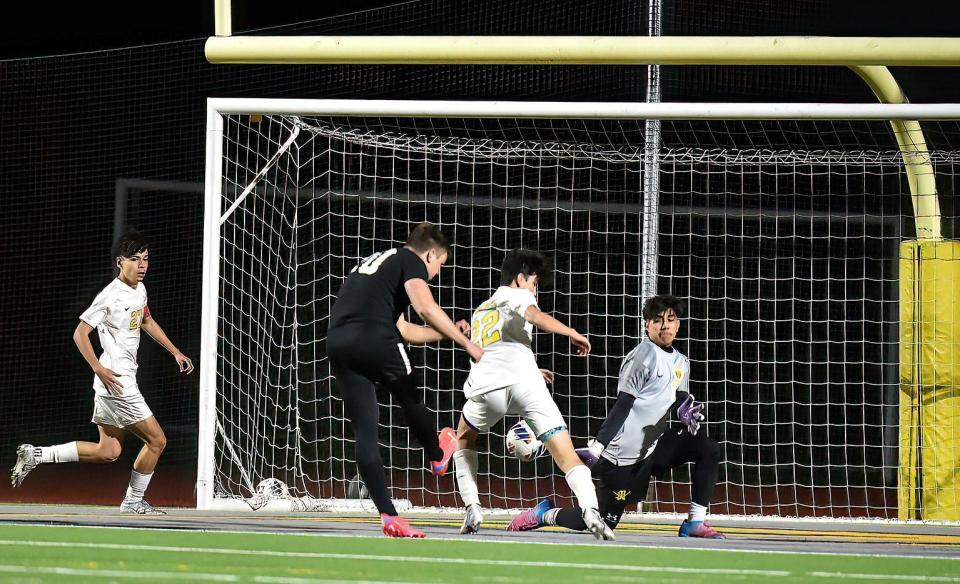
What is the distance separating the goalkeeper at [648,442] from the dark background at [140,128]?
813 cm

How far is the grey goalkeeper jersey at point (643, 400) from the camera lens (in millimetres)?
6383

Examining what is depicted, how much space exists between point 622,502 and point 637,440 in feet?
1.10

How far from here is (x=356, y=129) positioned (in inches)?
422

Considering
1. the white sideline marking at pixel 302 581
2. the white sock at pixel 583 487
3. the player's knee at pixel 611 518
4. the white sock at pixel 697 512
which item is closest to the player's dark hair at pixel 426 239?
the white sock at pixel 583 487

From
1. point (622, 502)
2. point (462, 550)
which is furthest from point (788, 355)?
point (462, 550)

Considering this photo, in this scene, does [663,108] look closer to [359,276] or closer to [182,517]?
[359,276]

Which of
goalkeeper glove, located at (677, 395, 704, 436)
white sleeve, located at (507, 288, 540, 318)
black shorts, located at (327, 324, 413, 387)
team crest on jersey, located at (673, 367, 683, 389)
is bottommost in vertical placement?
goalkeeper glove, located at (677, 395, 704, 436)

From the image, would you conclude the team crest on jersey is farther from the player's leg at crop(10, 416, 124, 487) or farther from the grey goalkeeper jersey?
the player's leg at crop(10, 416, 124, 487)

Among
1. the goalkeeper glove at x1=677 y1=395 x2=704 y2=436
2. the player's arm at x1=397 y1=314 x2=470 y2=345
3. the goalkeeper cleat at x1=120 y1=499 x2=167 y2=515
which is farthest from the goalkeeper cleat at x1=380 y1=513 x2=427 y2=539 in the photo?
the goalkeeper cleat at x1=120 y1=499 x2=167 y2=515

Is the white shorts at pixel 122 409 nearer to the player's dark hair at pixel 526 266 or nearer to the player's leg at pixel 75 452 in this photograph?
the player's leg at pixel 75 452

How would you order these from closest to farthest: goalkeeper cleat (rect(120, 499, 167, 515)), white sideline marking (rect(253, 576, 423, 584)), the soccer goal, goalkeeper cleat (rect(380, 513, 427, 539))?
white sideline marking (rect(253, 576, 423, 584))
goalkeeper cleat (rect(380, 513, 427, 539))
goalkeeper cleat (rect(120, 499, 167, 515))
the soccer goal

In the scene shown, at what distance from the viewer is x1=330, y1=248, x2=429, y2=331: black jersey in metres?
5.81

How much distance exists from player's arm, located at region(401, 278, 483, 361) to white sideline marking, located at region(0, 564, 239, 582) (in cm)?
203

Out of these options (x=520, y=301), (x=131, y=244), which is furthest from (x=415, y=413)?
(x=131, y=244)
